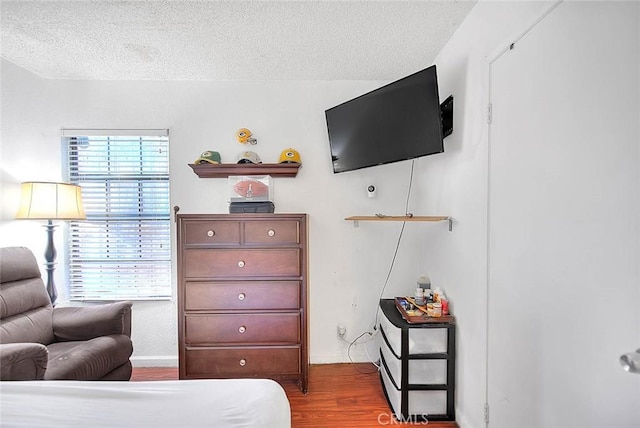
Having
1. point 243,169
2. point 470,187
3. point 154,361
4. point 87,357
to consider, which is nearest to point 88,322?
point 87,357

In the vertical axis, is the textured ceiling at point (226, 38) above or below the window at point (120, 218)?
above

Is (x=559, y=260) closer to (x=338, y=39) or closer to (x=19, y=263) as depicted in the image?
(x=338, y=39)

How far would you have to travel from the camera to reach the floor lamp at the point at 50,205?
1.73 metres

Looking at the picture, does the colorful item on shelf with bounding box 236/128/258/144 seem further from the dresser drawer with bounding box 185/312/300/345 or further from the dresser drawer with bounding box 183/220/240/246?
the dresser drawer with bounding box 185/312/300/345

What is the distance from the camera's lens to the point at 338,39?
1675 millimetres

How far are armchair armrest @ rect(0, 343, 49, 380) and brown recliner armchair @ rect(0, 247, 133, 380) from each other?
0.67ft

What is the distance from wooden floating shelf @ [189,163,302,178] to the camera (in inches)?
80.3

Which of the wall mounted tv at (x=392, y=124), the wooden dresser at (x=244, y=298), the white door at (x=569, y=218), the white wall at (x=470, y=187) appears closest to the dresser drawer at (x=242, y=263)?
the wooden dresser at (x=244, y=298)

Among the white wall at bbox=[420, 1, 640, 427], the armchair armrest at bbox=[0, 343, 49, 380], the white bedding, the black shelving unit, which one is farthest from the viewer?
the black shelving unit

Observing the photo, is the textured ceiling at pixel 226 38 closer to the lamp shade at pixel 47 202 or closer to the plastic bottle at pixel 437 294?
the lamp shade at pixel 47 202

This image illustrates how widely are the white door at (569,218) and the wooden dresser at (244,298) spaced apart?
1.19m

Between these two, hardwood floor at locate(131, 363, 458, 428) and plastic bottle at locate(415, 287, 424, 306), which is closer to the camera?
hardwood floor at locate(131, 363, 458, 428)

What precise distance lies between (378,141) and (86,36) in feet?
6.53

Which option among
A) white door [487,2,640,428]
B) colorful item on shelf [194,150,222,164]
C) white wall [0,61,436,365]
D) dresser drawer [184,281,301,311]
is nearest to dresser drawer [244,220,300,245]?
dresser drawer [184,281,301,311]
